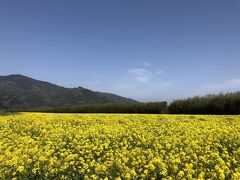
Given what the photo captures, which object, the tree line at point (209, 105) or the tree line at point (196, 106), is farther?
the tree line at point (196, 106)

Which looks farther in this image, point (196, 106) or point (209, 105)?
point (196, 106)

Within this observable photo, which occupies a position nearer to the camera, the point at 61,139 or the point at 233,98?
the point at 61,139

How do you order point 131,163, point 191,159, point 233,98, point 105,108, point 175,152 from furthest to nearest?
point 105,108 → point 233,98 → point 175,152 → point 191,159 → point 131,163

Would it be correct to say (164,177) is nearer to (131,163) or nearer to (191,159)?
(131,163)

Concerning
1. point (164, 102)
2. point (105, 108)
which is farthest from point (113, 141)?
point (105, 108)

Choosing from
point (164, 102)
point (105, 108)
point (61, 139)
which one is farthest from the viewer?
point (105, 108)

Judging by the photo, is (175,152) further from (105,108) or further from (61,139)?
(105,108)

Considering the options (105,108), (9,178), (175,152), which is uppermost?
(105,108)

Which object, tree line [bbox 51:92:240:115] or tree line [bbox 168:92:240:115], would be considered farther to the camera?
tree line [bbox 51:92:240:115]

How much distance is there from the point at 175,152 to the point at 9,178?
4.96 metres

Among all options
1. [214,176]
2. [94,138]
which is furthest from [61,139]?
[214,176]

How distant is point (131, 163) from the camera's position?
30.1ft

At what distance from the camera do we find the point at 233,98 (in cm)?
3073

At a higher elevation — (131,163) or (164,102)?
(164,102)
